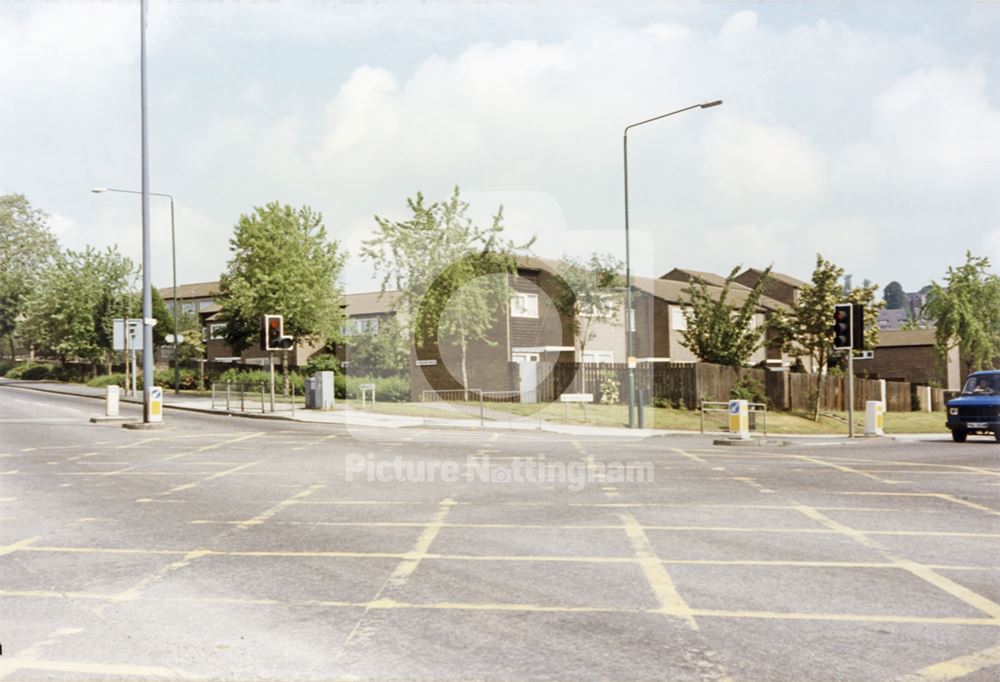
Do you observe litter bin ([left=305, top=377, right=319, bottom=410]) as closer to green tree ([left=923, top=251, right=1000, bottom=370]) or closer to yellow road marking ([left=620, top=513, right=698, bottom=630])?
yellow road marking ([left=620, top=513, right=698, bottom=630])

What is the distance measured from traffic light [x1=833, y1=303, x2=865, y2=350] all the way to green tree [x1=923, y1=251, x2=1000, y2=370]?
36.0 meters

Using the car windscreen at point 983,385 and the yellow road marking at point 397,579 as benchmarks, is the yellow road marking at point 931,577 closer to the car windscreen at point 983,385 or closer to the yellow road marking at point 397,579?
the yellow road marking at point 397,579

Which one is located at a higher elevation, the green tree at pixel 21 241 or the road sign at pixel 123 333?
the green tree at pixel 21 241

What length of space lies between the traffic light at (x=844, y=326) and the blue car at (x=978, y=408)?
342cm

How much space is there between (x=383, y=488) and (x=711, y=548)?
5867mm

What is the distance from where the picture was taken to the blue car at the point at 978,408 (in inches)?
960

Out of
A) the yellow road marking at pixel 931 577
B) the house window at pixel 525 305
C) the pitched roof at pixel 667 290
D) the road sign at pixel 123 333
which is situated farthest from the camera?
the pitched roof at pixel 667 290

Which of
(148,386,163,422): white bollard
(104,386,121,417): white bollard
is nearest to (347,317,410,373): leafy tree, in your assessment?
(104,386,121,417): white bollard

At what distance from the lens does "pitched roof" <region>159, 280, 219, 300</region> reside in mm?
90000

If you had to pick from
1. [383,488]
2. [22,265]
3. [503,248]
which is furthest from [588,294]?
[22,265]

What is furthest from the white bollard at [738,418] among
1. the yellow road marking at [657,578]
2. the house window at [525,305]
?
the house window at [525,305]

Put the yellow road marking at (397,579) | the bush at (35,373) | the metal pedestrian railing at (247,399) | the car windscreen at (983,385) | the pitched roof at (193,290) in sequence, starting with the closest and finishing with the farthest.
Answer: the yellow road marking at (397,579) < the car windscreen at (983,385) < the metal pedestrian railing at (247,399) < the bush at (35,373) < the pitched roof at (193,290)

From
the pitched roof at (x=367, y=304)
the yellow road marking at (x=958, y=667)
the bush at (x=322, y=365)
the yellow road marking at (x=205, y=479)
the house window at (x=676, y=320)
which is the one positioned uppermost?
the pitched roof at (x=367, y=304)

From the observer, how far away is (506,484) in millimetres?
13172
